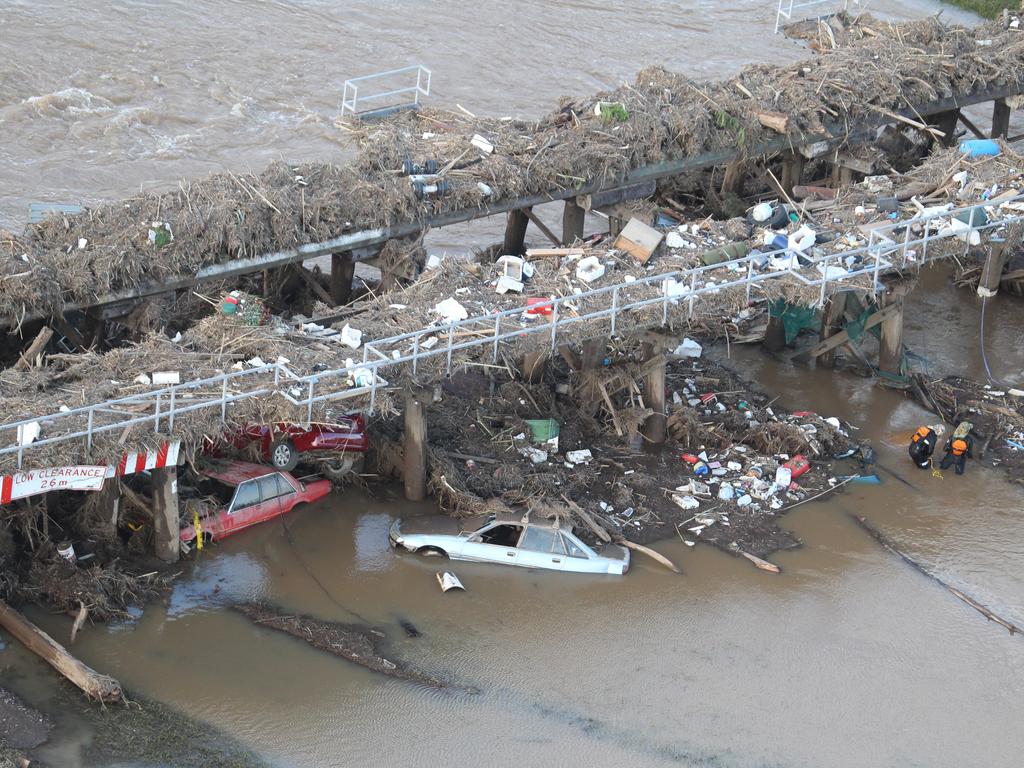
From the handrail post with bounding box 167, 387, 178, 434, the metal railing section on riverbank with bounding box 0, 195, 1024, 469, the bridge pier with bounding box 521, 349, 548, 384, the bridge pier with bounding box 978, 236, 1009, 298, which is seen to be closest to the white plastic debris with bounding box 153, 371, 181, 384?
the metal railing section on riverbank with bounding box 0, 195, 1024, 469

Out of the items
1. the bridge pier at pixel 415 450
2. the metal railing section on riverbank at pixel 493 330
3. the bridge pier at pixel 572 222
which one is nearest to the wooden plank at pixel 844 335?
the metal railing section on riverbank at pixel 493 330

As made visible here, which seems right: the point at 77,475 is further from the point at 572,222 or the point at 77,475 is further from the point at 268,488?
the point at 572,222

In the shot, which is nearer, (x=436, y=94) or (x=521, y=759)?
(x=521, y=759)

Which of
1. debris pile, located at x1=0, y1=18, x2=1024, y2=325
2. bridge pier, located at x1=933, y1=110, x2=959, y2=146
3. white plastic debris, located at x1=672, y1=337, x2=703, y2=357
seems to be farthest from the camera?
bridge pier, located at x1=933, y1=110, x2=959, y2=146

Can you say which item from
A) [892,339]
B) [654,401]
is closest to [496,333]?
[654,401]

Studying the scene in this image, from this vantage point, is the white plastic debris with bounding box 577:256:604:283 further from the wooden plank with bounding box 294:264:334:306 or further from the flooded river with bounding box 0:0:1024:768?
the wooden plank with bounding box 294:264:334:306

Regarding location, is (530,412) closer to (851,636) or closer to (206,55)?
(851,636)

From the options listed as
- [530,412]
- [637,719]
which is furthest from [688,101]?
[637,719]
